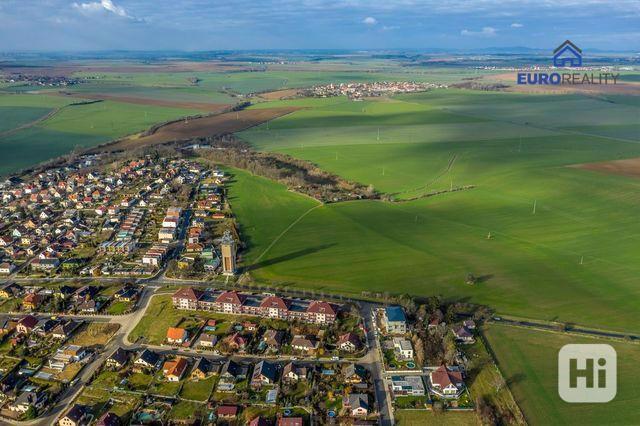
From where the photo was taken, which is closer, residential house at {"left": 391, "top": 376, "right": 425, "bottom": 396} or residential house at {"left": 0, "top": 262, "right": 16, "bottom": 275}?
residential house at {"left": 391, "top": 376, "right": 425, "bottom": 396}

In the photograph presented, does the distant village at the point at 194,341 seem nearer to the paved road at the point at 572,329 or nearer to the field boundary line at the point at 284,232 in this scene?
the field boundary line at the point at 284,232

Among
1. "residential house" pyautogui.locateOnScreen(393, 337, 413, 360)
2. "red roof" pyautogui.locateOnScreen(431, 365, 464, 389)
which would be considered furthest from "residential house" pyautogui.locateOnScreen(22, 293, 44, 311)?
"red roof" pyautogui.locateOnScreen(431, 365, 464, 389)

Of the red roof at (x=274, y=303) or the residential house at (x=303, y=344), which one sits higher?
the red roof at (x=274, y=303)

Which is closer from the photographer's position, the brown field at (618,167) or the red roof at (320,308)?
the red roof at (320,308)

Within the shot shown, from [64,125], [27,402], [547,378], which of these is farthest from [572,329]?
[64,125]

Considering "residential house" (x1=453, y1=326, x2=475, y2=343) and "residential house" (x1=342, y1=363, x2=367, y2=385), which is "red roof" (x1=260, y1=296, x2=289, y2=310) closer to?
"residential house" (x1=342, y1=363, x2=367, y2=385)

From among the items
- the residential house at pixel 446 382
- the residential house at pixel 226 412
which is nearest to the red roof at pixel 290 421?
the residential house at pixel 226 412
